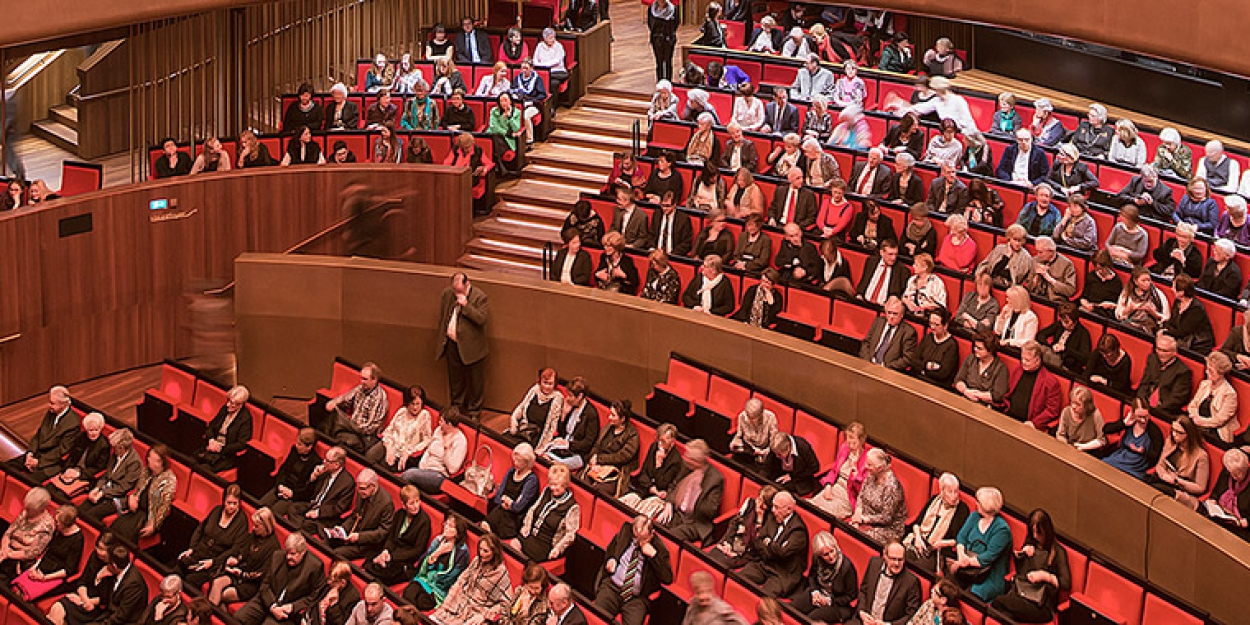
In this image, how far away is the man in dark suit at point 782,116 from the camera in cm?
1074

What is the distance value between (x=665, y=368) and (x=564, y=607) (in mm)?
2736

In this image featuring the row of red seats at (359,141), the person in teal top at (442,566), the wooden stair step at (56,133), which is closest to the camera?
the person in teal top at (442,566)

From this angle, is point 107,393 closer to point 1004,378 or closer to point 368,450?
point 368,450

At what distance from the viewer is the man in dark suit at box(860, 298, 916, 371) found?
7598mm

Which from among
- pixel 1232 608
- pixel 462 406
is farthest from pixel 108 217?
pixel 1232 608

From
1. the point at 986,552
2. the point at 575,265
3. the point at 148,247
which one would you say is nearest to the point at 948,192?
the point at 575,265

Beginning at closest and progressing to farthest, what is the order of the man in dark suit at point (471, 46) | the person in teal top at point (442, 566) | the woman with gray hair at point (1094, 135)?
the person in teal top at point (442, 566) → the woman with gray hair at point (1094, 135) → the man in dark suit at point (471, 46)

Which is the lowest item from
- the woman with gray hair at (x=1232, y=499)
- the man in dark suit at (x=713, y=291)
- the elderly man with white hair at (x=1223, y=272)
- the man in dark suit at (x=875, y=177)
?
the woman with gray hair at (x=1232, y=499)

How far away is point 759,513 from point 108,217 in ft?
15.3

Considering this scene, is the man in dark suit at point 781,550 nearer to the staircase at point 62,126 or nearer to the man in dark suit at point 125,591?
the man in dark suit at point 125,591

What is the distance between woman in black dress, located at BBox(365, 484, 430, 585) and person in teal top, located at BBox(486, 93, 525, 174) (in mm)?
4663

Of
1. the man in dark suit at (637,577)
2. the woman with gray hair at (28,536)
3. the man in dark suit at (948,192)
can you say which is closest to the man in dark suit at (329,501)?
the woman with gray hair at (28,536)

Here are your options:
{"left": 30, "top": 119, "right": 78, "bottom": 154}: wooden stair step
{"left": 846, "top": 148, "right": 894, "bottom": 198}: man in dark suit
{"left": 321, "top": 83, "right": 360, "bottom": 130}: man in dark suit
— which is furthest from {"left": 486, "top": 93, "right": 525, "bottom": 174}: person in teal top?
{"left": 30, "top": 119, "right": 78, "bottom": 154}: wooden stair step

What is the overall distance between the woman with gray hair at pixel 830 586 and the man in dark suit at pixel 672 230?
326cm
